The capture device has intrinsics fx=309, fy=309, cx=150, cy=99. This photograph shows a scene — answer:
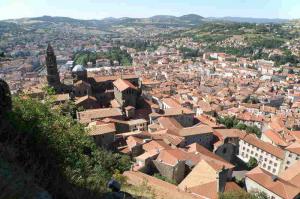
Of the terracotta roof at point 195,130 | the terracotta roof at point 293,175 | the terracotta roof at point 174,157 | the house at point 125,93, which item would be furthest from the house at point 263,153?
the house at point 125,93

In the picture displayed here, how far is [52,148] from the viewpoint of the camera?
1243cm

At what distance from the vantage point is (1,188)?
644 cm

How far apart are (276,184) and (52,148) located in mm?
26359

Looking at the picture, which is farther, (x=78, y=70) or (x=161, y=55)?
(x=161, y=55)

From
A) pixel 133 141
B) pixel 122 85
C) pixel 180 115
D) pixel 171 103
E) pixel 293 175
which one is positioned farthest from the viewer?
pixel 171 103

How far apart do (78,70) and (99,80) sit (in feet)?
13.1

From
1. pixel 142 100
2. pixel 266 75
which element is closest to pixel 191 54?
pixel 266 75

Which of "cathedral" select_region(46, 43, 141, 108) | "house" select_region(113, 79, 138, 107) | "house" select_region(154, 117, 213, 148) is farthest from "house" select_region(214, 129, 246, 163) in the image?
"cathedral" select_region(46, 43, 141, 108)

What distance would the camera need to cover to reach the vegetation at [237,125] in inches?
2239

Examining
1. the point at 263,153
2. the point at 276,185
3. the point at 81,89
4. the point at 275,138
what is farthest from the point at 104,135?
the point at 275,138

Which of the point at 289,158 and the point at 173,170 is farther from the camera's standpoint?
the point at 289,158

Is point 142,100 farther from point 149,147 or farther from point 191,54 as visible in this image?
point 191,54

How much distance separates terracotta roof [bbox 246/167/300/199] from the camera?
98.8ft

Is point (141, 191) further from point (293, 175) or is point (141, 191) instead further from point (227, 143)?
point (227, 143)
